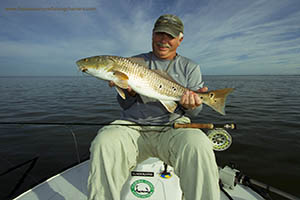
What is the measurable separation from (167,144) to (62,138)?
7.86 m

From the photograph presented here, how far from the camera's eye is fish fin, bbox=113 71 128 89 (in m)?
3.19

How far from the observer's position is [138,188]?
2.92 m

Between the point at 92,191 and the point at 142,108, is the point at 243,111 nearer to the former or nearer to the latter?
the point at 142,108

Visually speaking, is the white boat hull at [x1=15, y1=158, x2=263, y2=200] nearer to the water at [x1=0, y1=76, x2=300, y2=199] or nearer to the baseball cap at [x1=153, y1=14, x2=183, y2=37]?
the water at [x1=0, y1=76, x2=300, y2=199]

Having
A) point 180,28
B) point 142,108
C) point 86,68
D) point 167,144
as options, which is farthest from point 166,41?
point 167,144

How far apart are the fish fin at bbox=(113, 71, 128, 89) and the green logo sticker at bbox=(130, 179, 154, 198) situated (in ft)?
6.02

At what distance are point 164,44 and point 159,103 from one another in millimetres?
1304

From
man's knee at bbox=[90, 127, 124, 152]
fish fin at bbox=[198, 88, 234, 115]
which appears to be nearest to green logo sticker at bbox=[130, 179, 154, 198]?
man's knee at bbox=[90, 127, 124, 152]

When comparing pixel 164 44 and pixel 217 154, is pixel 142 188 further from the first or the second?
pixel 217 154

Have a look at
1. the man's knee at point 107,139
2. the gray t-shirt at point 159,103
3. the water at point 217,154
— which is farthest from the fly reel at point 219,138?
the water at point 217,154

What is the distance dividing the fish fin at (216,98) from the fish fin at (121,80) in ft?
5.02

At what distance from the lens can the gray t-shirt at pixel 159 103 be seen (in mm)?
3439

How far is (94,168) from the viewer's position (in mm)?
2230

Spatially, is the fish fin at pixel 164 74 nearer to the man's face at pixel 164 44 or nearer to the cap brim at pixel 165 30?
the man's face at pixel 164 44
